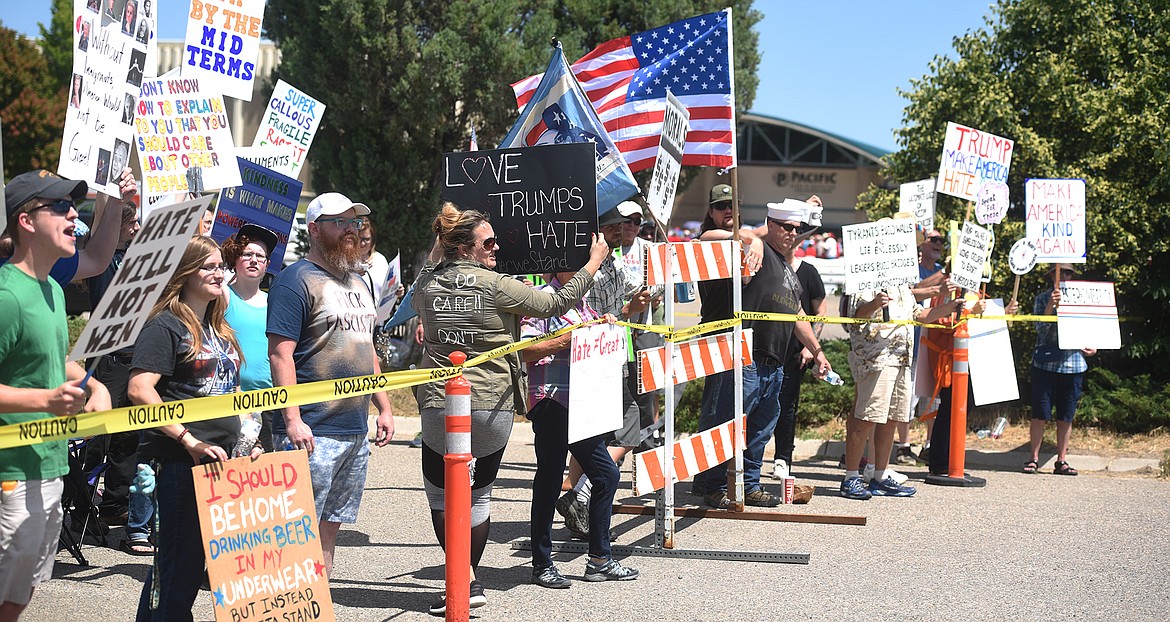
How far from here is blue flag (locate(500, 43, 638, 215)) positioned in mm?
7430

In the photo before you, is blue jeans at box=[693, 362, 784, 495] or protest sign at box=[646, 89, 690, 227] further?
blue jeans at box=[693, 362, 784, 495]

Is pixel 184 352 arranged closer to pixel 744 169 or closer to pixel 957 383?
pixel 957 383

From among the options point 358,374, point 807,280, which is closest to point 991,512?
point 807,280

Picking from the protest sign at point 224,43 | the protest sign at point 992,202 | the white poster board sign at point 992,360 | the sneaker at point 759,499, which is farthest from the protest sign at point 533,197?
the protest sign at point 992,202

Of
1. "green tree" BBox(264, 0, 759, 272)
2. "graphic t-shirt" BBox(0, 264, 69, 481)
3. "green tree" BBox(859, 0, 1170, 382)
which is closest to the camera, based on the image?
"graphic t-shirt" BBox(0, 264, 69, 481)

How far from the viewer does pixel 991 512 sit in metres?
9.05

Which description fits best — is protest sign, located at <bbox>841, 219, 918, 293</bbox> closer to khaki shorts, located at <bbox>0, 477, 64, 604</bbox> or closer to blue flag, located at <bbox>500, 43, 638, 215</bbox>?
blue flag, located at <bbox>500, 43, 638, 215</bbox>

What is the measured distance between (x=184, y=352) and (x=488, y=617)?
2171 mm

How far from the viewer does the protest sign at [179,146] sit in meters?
7.46

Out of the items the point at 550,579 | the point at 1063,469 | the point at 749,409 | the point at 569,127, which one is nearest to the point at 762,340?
the point at 749,409

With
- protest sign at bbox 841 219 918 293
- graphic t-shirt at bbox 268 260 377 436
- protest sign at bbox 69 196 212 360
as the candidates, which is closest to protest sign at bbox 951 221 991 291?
protest sign at bbox 841 219 918 293

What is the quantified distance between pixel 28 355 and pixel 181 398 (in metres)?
0.75

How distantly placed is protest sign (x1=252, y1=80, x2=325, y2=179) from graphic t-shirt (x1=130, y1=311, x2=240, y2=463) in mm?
4940

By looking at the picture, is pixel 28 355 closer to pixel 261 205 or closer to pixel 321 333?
pixel 321 333
